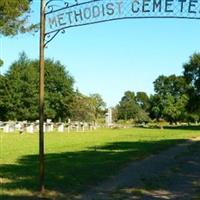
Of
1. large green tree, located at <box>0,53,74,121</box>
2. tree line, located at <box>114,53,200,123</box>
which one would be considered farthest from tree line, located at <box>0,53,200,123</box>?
tree line, located at <box>114,53,200,123</box>

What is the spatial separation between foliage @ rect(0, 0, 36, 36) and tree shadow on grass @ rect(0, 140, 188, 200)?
5264mm

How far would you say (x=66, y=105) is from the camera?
9588 cm

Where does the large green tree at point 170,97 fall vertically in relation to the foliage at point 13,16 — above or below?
above

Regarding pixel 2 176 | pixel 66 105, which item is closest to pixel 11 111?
pixel 66 105

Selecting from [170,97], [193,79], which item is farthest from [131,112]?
[193,79]

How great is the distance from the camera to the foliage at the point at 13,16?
23516 millimetres

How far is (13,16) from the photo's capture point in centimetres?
2436

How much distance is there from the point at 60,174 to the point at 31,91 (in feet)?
245

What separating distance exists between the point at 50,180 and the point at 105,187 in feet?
5.92

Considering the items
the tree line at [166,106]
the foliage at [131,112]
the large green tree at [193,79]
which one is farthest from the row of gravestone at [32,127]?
the foliage at [131,112]

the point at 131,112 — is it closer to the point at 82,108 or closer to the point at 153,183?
the point at 82,108

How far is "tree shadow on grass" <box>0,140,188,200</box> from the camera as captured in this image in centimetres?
1324

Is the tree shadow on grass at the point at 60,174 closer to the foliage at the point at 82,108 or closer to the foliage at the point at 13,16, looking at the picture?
the foliage at the point at 13,16

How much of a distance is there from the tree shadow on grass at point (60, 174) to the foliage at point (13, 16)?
5.26 metres
